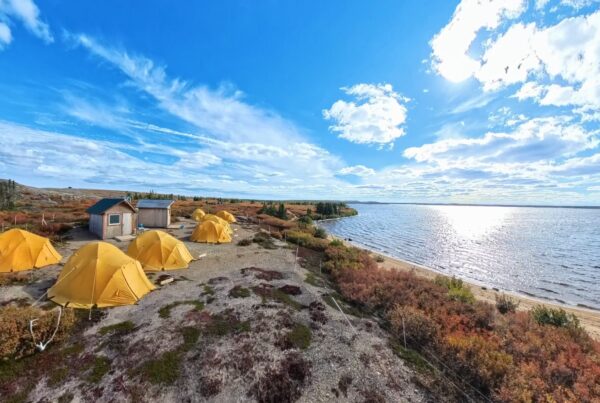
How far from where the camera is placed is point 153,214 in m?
30.9

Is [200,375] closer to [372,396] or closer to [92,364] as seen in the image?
[92,364]

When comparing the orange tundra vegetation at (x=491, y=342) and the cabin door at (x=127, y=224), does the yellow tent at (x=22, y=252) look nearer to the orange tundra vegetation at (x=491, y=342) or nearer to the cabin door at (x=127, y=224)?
the cabin door at (x=127, y=224)

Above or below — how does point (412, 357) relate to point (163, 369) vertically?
below

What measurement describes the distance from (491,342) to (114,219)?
94.8ft

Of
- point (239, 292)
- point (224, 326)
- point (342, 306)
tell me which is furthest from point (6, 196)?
point (342, 306)

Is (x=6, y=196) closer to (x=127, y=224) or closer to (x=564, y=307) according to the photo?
(x=127, y=224)

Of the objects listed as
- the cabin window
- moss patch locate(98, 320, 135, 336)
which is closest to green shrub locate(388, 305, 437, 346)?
moss patch locate(98, 320, 135, 336)

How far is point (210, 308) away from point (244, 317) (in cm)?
182

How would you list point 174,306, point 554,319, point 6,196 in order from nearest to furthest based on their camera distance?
point 174,306 → point 554,319 → point 6,196

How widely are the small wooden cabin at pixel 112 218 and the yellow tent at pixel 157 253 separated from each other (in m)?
9.37

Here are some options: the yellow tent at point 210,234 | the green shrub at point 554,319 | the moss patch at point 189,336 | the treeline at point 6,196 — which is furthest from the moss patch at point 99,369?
the treeline at point 6,196

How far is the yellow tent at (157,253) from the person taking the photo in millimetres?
16125

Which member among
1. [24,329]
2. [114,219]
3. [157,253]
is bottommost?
[24,329]

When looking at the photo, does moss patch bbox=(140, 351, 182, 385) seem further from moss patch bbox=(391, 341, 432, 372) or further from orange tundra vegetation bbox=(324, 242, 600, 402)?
orange tundra vegetation bbox=(324, 242, 600, 402)
